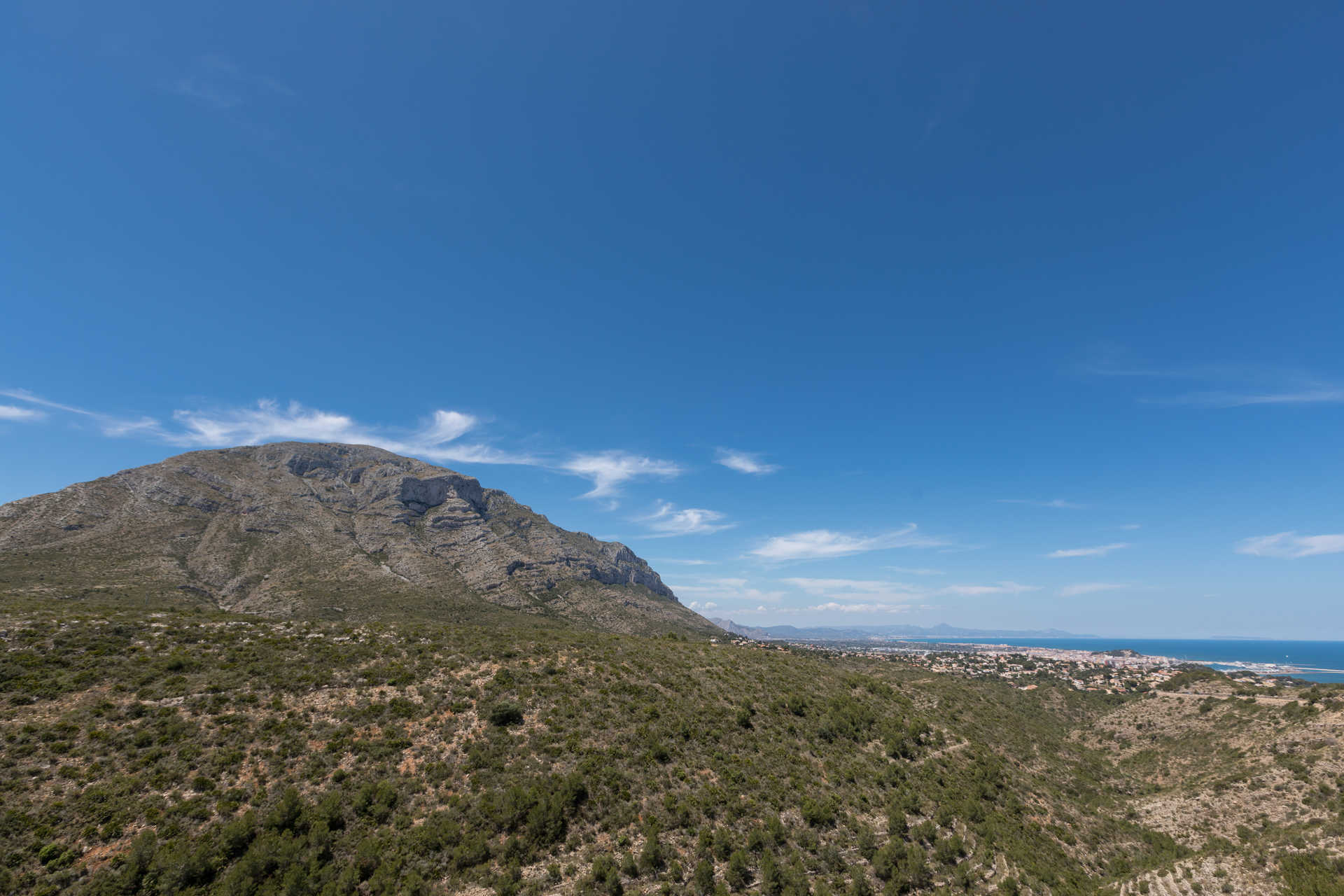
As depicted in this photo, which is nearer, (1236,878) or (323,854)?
(323,854)

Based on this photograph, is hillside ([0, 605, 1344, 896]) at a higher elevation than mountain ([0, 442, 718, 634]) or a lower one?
lower

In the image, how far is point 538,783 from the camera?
24.2 m

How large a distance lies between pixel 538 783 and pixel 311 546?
12297 centimetres

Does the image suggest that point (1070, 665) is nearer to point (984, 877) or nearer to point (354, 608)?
point (984, 877)

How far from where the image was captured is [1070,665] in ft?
463

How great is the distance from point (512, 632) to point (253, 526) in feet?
381

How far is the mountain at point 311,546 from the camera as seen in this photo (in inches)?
3194

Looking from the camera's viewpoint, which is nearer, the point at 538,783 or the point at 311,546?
the point at 538,783

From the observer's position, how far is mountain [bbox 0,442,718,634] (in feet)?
266

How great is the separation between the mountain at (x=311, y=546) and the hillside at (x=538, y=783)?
58006 mm

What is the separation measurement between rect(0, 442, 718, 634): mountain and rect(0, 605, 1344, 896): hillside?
58.0 meters

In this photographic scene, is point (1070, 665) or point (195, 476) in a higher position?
point (195, 476)

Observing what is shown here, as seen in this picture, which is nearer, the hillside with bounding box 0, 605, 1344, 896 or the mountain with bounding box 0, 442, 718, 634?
the hillside with bounding box 0, 605, 1344, 896

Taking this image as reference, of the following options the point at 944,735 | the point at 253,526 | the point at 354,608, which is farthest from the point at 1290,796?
the point at 253,526
